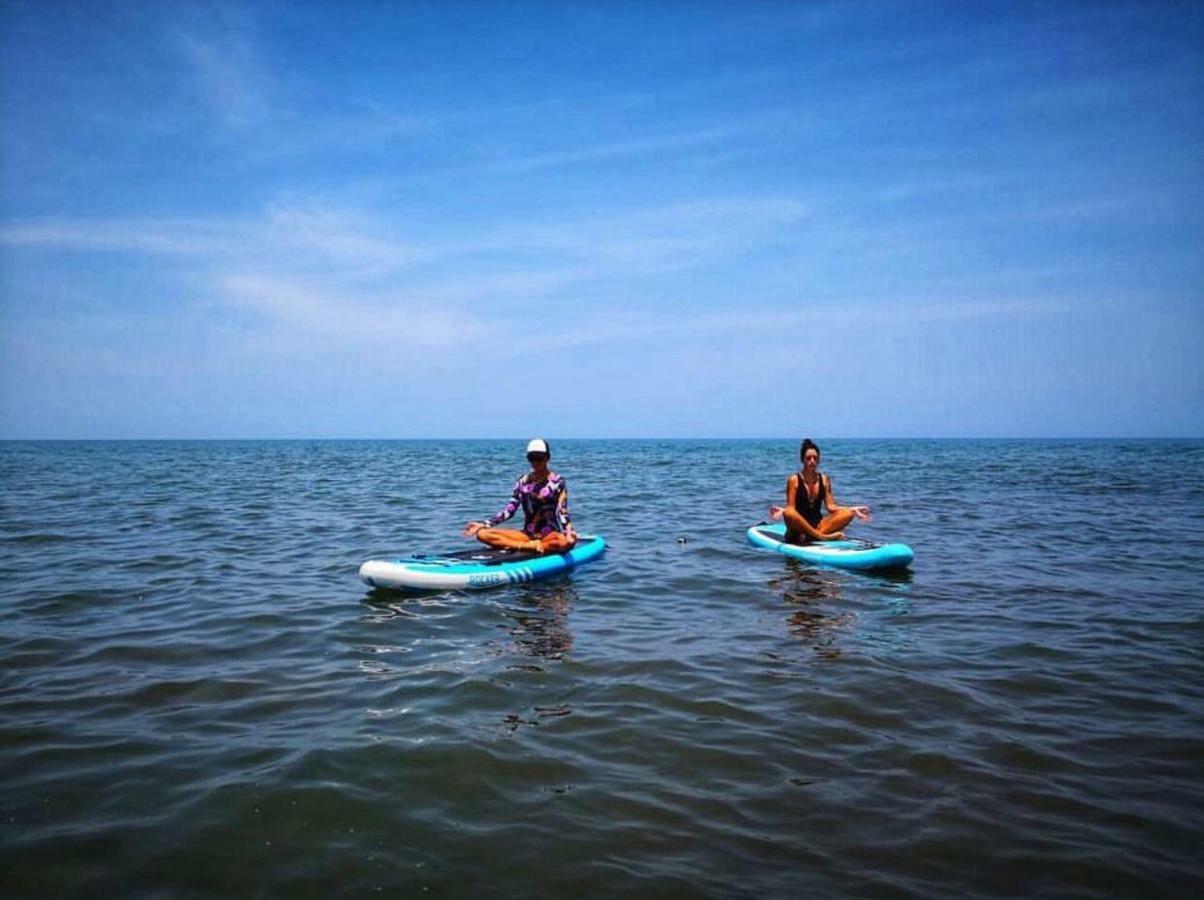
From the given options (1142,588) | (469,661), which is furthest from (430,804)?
(1142,588)

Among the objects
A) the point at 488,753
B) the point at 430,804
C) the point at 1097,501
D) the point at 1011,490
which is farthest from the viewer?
the point at 1011,490

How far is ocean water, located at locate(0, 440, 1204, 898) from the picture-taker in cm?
371

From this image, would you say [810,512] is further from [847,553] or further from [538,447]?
[538,447]

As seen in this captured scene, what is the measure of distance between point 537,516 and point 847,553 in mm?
4987

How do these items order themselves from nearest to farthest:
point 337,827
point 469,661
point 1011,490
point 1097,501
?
point 337,827 → point 469,661 → point 1097,501 → point 1011,490

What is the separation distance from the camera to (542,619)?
28.6 feet

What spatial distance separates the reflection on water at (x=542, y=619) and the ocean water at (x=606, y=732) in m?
0.06

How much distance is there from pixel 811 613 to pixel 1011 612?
2376mm

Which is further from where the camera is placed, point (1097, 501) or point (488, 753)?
point (1097, 501)

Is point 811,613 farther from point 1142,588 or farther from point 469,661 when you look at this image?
point 1142,588

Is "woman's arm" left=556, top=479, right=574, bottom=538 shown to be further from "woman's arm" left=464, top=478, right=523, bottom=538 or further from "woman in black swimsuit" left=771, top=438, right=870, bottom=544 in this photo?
"woman in black swimsuit" left=771, top=438, right=870, bottom=544

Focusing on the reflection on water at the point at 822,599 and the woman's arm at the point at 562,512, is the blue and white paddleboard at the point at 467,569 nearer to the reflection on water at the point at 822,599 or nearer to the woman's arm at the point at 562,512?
the woman's arm at the point at 562,512

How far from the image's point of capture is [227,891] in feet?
11.4

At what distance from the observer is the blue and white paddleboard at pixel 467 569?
9.61 meters
